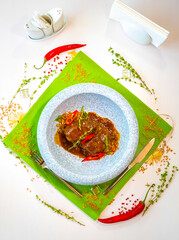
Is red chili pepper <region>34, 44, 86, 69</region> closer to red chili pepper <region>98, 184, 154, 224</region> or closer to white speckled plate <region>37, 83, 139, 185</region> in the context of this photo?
white speckled plate <region>37, 83, 139, 185</region>

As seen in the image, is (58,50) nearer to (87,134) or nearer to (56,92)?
(56,92)

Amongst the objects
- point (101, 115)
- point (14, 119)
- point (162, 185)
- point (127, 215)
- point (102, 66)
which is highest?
point (102, 66)

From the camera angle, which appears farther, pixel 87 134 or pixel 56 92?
pixel 56 92

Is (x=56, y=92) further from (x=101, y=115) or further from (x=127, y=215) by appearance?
(x=127, y=215)

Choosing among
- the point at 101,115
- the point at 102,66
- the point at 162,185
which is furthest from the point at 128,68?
the point at 162,185

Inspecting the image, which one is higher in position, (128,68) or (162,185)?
(128,68)

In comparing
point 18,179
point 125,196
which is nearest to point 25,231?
point 18,179
